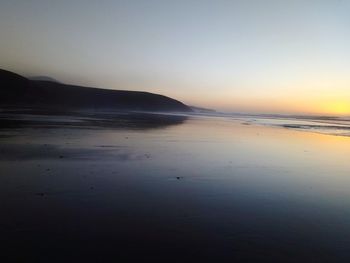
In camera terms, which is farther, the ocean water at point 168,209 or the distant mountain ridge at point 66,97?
the distant mountain ridge at point 66,97

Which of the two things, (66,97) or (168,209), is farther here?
(66,97)

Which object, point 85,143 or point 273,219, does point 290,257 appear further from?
point 85,143

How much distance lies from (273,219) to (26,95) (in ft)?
361

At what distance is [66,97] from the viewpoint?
437 feet

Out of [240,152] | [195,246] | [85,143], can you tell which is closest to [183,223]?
[195,246]

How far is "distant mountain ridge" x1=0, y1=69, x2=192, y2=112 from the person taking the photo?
10001 cm

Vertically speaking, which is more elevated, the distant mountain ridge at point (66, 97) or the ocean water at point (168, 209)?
the distant mountain ridge at point (66, 97)

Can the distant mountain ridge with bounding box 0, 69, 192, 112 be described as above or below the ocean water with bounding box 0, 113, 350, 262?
above

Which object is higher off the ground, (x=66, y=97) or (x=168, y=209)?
(x=66, y=97)

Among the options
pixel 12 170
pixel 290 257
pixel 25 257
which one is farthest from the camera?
pixel 12 170

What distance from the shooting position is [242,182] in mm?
10445

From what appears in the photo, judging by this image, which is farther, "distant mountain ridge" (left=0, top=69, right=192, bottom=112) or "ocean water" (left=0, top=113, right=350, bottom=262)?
"distant mountain ridge" (left=0, top=69, right=192, bottom=112)

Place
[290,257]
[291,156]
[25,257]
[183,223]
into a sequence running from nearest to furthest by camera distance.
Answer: [25,257]
[290,257]
[183,223]
[291,156]

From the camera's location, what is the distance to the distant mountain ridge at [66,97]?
10001 centimetres
